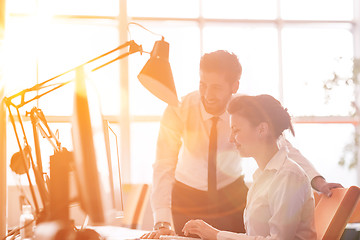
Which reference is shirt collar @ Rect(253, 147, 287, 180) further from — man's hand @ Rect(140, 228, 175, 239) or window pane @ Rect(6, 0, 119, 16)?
window pane @ Rect(6, 0, 119, 16)

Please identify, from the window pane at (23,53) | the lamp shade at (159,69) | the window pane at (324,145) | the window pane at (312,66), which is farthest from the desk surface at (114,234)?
the window pane at (312,66)

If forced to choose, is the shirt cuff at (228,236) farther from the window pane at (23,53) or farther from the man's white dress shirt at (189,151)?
the window pane at (23,53)

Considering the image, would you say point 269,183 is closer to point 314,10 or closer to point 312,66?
point 312,66

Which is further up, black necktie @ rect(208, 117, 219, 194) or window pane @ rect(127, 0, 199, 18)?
window pane @ rect(127, 0, 199, 18)

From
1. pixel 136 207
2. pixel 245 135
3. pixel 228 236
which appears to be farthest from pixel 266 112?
pixel 136 207

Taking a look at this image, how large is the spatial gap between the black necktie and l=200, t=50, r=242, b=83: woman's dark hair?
0.97 ft

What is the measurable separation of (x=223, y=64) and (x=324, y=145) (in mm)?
3735

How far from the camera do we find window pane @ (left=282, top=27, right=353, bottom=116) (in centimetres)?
558

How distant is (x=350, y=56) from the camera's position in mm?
5762

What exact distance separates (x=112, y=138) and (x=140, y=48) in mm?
351

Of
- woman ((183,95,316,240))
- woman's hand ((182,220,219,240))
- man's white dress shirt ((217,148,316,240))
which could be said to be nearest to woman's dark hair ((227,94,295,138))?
woman ((183,95,316,240))

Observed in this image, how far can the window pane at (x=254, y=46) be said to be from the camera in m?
5.67

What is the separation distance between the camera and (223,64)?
7.20 feet

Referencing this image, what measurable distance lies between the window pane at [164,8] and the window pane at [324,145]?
170 centimetres
